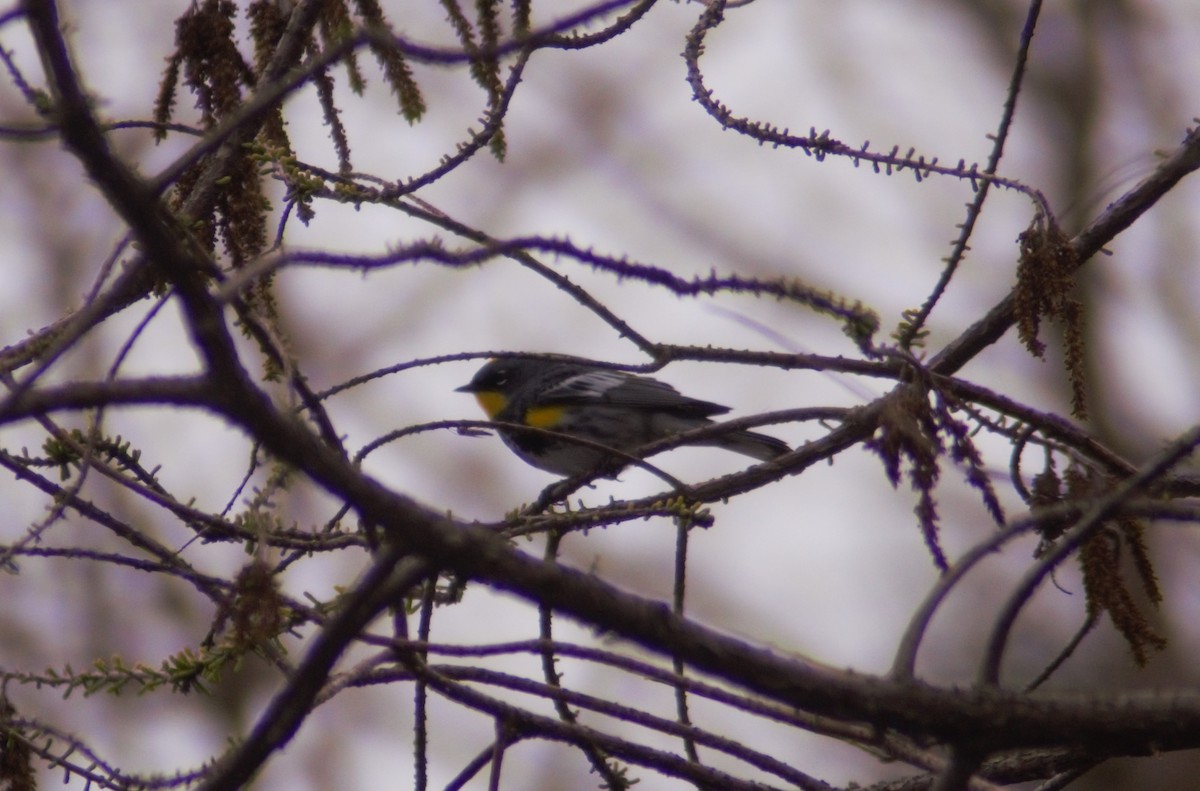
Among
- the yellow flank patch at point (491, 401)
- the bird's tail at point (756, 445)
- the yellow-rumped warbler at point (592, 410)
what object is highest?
the yellow flank patch at point (491, 401)

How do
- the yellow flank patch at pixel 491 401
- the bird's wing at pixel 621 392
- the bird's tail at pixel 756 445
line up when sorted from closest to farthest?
the bird's tail at pixel 756 445 → the bird's wing at pixel 621 392 → the yellow flank patch at pixel 491 401

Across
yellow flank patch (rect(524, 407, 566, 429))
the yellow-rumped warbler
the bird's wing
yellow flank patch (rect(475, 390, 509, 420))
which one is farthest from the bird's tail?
yellow flank patch (rect(475, 390, 509, 420))

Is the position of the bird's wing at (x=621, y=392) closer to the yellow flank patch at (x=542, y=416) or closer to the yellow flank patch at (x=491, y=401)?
the yellow flank patch at (x=542, y=416)

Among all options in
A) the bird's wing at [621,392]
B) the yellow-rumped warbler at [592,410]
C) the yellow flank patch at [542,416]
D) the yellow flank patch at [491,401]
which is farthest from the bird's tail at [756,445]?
the yellow flank patch at [491,401]

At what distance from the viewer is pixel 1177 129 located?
13.0 meters

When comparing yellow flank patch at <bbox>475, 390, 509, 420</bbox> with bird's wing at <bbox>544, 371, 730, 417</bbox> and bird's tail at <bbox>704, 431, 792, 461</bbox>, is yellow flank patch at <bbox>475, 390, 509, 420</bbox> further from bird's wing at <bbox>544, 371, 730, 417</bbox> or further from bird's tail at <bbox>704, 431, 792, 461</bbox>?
bird's tail at <bbox>704, 431, 792, 461</bbox>

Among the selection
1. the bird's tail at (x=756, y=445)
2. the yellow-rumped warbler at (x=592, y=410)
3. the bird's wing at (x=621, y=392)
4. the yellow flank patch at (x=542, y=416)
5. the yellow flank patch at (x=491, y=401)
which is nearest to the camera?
the bird's tail at (x=756, y=445)

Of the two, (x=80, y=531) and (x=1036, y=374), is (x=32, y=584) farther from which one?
(x=1036, y=374)

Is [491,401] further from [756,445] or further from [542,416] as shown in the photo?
[756,445]

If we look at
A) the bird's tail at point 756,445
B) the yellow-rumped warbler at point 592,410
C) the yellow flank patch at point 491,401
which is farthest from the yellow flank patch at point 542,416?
the bird's tail at point 756,445

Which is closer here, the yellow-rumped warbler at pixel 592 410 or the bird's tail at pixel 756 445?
the bird's tail at pixel 756 445

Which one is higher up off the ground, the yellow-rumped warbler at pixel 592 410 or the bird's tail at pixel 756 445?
the yellow-rumped warbler at pixel 592 410

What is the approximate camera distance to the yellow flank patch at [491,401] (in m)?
6.23

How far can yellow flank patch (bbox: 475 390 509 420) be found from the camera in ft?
20.4
